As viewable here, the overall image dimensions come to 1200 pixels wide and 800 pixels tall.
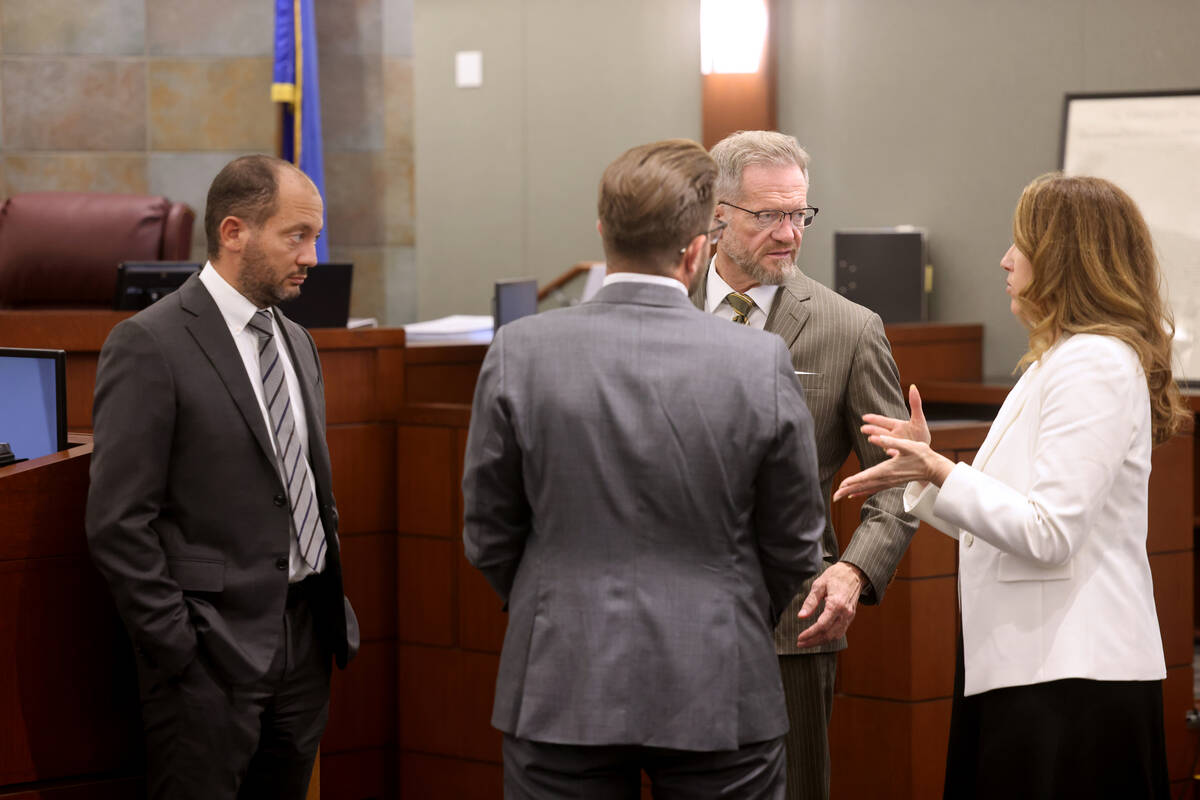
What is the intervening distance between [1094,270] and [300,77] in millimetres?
5494

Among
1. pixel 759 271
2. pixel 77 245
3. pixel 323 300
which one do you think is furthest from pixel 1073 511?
pixel 77 245

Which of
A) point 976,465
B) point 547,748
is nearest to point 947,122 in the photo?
point 976,465

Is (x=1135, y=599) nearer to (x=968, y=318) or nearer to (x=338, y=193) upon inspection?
(x=968, y=318)

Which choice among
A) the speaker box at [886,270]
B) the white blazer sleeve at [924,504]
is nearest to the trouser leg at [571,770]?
the white blazer sleeve at [924,504]

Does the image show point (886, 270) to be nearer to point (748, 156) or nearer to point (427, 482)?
point (427, 482)

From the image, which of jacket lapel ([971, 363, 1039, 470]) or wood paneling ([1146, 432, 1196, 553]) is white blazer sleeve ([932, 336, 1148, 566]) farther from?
wood paneling ([1146, 432, 1196, 553])

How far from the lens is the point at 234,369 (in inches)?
95.4

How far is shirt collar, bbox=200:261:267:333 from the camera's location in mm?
2477

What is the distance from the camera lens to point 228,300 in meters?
2.48

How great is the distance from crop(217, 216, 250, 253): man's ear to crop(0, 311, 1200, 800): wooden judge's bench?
0.54 meters

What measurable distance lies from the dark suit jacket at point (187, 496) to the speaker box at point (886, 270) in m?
3.89

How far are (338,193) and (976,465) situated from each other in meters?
5.65

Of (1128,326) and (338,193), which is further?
(338,193)

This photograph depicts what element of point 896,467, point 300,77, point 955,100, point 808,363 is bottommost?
point 896,467
